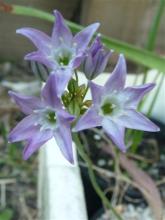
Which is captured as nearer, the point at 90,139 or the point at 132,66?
the point at 90,139

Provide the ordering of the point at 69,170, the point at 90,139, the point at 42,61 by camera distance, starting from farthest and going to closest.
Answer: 1. the point at 90,139
2. the point at 69,170
3. the point at 42,61

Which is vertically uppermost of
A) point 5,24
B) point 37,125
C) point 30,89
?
point 37,125

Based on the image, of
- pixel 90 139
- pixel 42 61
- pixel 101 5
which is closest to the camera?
pixel 42 61

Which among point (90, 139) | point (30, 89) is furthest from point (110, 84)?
point (30, 89)

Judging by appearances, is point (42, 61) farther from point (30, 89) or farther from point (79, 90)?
point (30, 89)

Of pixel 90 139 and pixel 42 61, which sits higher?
pixel 42 61

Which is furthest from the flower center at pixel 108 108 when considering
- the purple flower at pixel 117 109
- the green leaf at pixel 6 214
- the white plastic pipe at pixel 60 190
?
the green leaf at pixel 6 214
